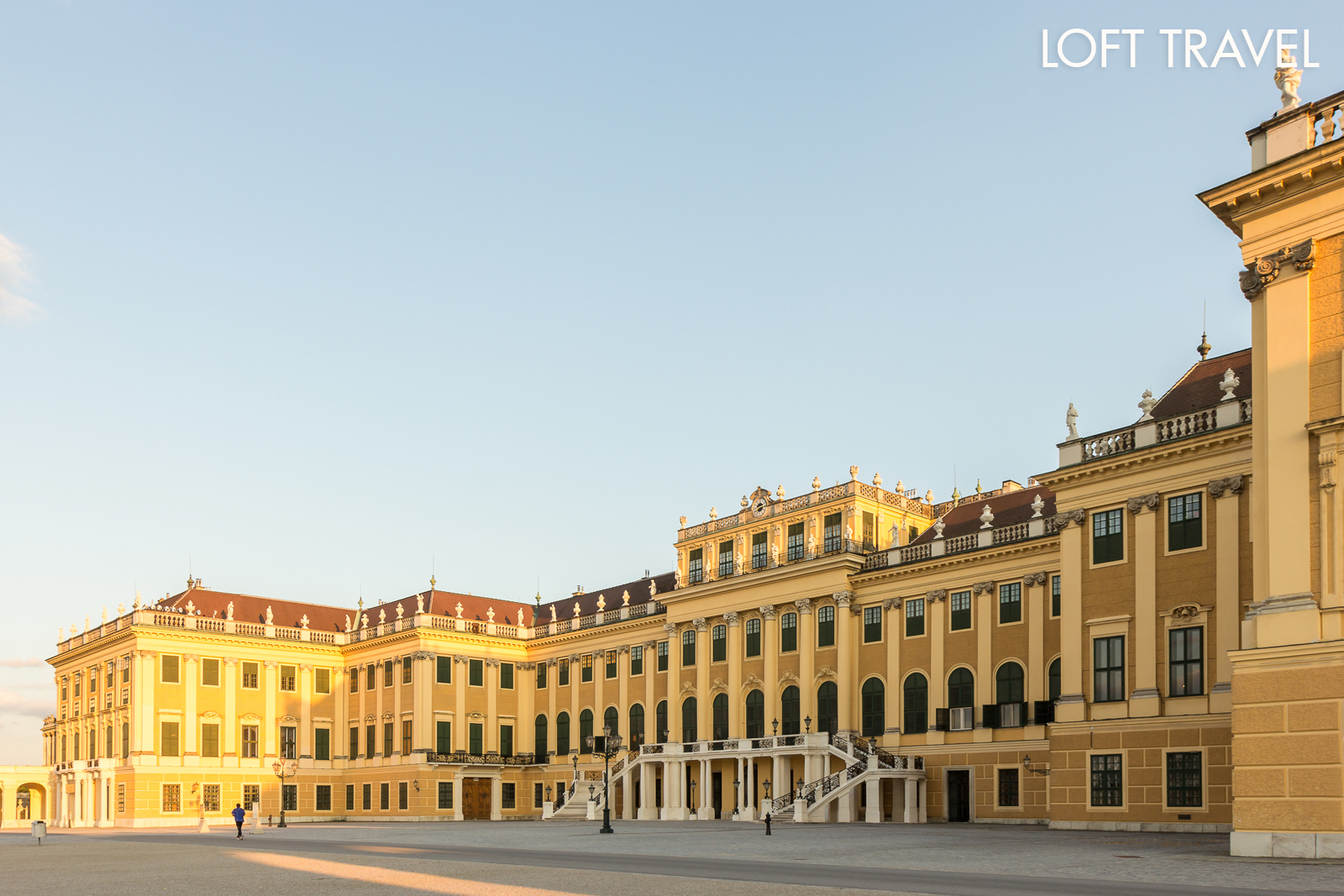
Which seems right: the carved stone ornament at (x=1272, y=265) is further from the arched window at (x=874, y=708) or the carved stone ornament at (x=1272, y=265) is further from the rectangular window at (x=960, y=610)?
the arched window at (x=874, y=708)

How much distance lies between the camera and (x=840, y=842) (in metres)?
34.1

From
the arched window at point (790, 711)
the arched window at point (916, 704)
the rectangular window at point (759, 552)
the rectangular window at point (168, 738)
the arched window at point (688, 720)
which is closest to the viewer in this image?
the arched window at point (916, 704)

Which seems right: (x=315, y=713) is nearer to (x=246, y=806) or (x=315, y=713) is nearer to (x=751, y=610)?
(x=246, y=806)

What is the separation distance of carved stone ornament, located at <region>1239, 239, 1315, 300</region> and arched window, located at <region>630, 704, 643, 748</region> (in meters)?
51.2

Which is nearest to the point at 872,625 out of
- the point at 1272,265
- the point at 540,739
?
the point at 540,739

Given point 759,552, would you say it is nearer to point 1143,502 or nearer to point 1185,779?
point 1143,502

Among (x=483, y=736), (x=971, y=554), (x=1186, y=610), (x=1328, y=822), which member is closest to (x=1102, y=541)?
(x=1186, y=610)

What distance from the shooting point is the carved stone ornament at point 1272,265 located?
2653 cm

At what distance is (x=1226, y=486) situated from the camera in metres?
38.1

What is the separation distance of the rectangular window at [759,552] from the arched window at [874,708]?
9125mm

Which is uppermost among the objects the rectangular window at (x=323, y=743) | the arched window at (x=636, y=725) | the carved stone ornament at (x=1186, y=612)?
the carved stone ornament at (x=1186, y=612)

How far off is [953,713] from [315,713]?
161ft

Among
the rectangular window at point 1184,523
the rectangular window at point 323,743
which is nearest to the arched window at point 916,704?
the rectangular window at point 1184,523

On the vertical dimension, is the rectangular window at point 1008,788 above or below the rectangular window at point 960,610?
below
